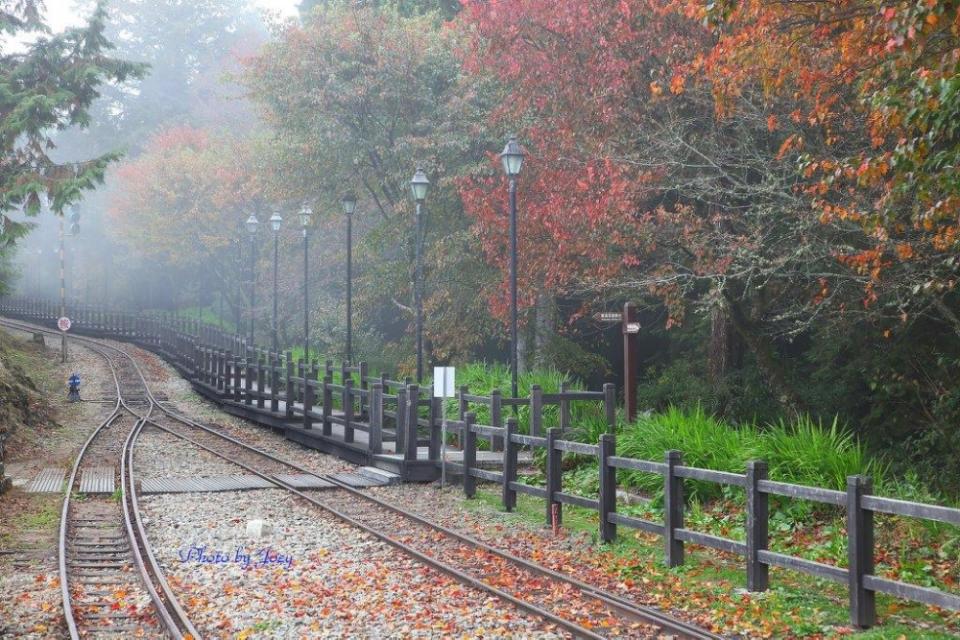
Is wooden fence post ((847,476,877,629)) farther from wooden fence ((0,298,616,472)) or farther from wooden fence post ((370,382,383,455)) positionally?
wooden fence post ((370,382,383,455))

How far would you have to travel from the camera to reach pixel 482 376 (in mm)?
22953

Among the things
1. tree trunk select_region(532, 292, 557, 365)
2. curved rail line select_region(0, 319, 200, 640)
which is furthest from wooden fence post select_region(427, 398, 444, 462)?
tree trunk select_region(532, 292, 557, 365)

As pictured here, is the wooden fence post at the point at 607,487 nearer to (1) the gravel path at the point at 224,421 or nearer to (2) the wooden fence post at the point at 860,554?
(2) the wooden fence post at the point at 860,554

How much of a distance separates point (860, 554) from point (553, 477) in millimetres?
4912

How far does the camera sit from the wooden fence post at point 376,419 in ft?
56.3

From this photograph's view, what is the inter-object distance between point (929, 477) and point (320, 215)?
24.6 metres

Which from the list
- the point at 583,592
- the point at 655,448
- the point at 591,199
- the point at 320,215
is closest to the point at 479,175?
the point at 591,199

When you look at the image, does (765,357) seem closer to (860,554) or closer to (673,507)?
(673,507)

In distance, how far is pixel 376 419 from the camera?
17.1 m

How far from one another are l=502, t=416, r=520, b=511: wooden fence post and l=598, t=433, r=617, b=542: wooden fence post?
7.35 feet

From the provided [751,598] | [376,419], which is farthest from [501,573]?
[376,419]

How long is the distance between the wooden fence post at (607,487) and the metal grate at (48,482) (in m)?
8.51

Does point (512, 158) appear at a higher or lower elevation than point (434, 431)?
higher

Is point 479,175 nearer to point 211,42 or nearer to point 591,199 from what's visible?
point 591,199
